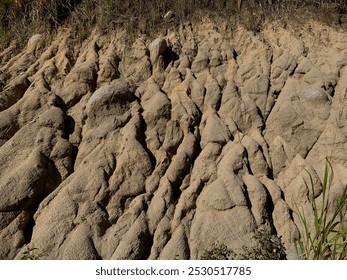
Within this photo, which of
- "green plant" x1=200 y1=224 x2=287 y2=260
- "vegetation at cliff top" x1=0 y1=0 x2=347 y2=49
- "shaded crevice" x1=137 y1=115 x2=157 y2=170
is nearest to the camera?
"green plant" x1=200 y1=224 x2=287 y2=260

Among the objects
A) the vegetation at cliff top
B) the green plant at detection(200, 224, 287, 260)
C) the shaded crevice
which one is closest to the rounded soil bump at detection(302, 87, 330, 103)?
the vegetation at cliff top

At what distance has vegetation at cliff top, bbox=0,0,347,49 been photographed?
247 inches

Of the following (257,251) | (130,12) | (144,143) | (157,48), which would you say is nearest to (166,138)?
(144,143)

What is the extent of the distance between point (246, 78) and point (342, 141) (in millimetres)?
1926

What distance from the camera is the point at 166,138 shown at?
489cm

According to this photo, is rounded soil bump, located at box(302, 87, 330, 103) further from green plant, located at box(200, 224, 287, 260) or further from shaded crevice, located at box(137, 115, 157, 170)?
shaded crevice, located at box(137, 115, 157, 170)

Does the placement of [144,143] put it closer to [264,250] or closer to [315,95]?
[264,250]

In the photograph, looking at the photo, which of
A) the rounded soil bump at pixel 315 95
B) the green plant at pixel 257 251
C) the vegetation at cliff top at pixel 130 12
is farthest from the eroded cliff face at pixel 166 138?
the vegetation at cliff top at pixel 130 12

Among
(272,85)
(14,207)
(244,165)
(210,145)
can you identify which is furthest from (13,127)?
(272,85)

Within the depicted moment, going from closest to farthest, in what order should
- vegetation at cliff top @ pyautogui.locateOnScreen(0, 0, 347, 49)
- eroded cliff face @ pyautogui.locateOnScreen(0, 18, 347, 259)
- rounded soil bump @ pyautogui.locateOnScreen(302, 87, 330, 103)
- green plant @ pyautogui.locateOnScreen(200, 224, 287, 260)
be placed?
green plant @ pyautogui.locateOnScreen(200, 224, 287, 260) → eroded cliff face @ pyautogui.locateOnScreen(0, 18, 347, 259) → rounded soil bump @ pyautogui.locateOnScreen(302, 87, 330, 103) → vegetation at cliff top @ pyautogui.locateOnScreen(0, 0, 347, 49)

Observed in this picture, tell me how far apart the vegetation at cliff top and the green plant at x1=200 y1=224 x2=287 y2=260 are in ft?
14.5

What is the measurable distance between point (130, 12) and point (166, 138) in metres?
3.19

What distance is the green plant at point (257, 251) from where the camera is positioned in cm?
360

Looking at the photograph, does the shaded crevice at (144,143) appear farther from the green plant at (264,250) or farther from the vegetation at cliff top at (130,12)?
the vegetation at cliff top at (130,12)
